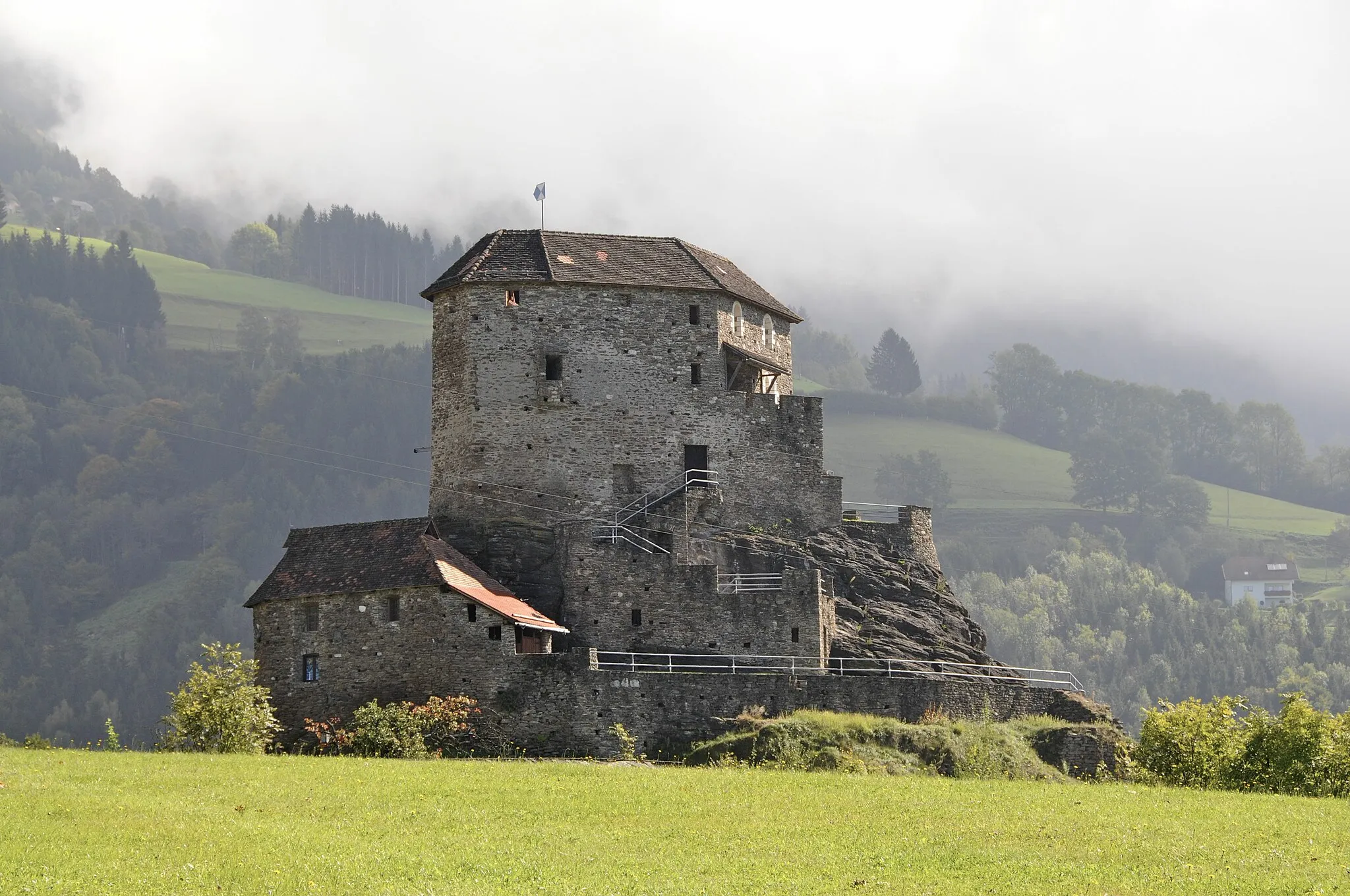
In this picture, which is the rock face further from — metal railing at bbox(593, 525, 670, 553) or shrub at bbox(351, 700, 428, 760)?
shrub at bbox(351, 700, 428, 760)

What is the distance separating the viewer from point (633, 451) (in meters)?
70.4

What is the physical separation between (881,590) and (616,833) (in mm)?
34302

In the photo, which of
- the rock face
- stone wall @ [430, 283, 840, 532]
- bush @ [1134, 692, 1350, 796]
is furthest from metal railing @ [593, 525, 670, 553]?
bush @ [1134, 692, 1350, 796]

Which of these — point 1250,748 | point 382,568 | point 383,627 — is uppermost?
point 382,568

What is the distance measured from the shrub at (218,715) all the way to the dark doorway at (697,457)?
2118 centimetres

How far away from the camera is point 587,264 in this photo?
238 feet

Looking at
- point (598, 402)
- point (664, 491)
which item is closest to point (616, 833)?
point (664, 491)

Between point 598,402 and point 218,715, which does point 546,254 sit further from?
point 218,715

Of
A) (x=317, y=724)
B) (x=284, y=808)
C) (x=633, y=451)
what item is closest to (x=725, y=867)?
(x=284, y=808)

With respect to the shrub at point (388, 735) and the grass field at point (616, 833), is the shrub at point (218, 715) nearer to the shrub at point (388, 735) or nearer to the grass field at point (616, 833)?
the shrub at point (388, 735)

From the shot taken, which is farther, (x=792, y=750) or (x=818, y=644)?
(x=818, y=644)

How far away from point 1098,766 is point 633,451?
810 inches

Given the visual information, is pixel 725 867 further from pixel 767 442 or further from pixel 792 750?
pixel 767 442

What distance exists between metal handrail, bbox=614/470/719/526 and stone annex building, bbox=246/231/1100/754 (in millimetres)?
90
